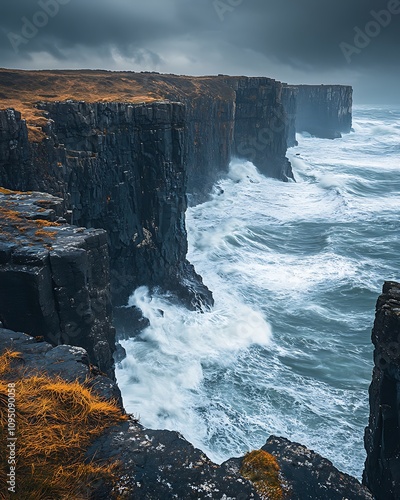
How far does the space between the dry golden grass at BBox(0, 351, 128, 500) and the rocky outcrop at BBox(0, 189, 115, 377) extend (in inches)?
135

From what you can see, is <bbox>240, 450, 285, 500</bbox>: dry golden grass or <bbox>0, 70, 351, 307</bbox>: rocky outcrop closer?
<bbox>240, 450, 285, 500</bbox>: dry golden grass

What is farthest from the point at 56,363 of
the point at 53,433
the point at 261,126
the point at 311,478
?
the point at 261,126

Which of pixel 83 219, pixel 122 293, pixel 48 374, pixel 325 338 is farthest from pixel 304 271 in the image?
pixel 48 374

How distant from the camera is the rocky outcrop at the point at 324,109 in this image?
441ft

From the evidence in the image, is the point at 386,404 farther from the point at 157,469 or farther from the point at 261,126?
the point at 261,126

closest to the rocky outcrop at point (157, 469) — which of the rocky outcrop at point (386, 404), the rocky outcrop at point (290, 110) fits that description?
the rocky outcrop at point (386, 404)

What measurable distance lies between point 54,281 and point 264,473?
7572 mm

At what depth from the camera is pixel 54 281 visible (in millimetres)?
11516

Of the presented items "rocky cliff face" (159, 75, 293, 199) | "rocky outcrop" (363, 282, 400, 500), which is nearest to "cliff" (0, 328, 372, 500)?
"rocky outcrop" (363, 282, 400, 500)

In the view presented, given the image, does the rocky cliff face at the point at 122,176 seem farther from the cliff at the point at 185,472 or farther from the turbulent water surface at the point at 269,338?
the cliff at the point at 185,472

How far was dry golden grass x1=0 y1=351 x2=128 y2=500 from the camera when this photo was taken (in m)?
5.59

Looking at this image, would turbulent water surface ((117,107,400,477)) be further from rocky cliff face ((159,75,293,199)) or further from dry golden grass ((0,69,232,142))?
dry golden grass ((0,69,232,142))

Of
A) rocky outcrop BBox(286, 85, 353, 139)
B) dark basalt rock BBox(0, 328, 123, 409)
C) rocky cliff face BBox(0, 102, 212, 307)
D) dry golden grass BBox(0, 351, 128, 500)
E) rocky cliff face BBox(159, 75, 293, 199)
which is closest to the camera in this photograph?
dry golden grass BBox(0, 351, 128, 500)

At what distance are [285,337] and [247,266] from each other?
40.8 feet
